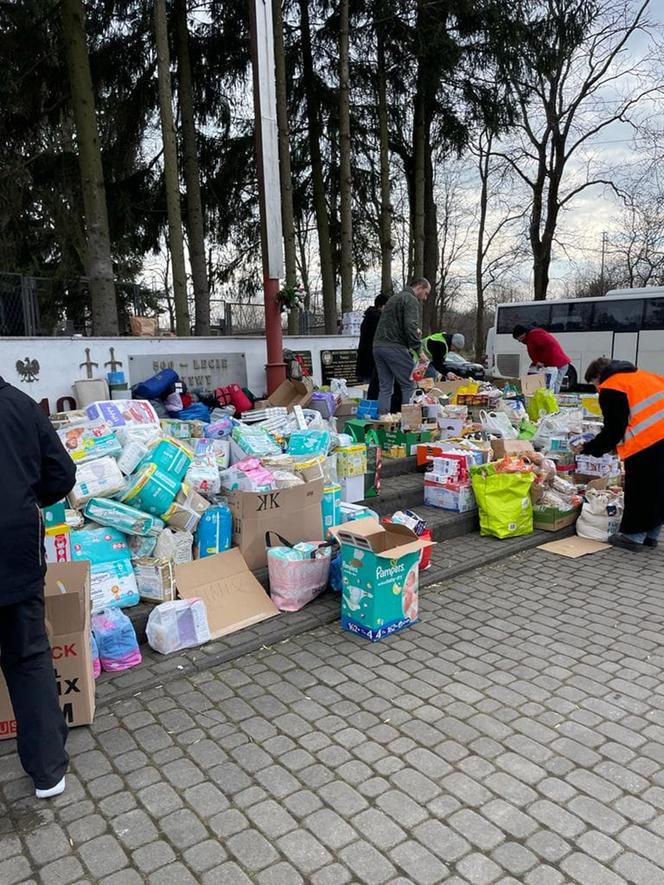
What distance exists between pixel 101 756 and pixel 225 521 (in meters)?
1.70

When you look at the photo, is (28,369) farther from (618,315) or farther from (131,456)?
(618,315)

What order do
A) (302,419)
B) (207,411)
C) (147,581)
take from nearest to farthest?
1. (147,581)
2. (302,419)
3. (207,411)

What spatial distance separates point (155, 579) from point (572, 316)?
15168 mm

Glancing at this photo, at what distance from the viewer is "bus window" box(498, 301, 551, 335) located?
17.0 m

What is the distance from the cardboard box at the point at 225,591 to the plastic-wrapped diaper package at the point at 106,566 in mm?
295

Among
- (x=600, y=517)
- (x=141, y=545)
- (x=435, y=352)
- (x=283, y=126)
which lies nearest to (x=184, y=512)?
(x=141, y=545)

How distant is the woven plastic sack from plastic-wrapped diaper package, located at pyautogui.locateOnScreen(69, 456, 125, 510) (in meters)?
1.05

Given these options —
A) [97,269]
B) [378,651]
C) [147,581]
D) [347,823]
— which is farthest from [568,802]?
[97,269]

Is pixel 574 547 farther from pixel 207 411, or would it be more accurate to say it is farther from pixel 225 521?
pixel 207 411

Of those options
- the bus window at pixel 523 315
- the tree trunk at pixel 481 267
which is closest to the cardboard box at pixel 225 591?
the bus window at pixel 523 315

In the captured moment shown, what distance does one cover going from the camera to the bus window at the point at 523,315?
17031mm

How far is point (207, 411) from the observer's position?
6562mm

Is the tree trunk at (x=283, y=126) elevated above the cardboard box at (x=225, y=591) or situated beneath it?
elevated above

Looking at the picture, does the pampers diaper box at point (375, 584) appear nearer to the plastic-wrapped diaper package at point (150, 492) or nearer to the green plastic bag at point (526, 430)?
the plastic-wrapped diaper package at point (150, 492)
